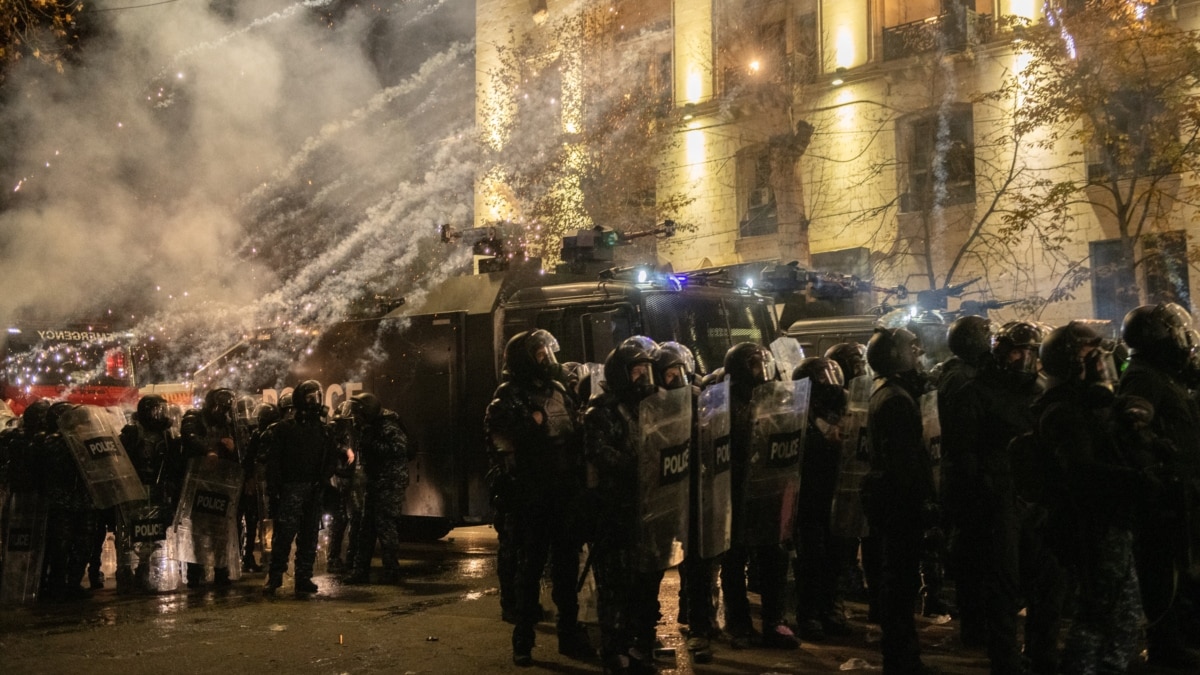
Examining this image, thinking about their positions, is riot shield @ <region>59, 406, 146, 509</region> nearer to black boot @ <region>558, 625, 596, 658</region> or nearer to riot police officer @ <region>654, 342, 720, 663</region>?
black boot @ <region>558, 625, 596, 658</region>

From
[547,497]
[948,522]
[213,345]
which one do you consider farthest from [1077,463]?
[213,345]

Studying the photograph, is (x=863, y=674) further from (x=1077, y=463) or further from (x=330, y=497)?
(x=330, y=497)

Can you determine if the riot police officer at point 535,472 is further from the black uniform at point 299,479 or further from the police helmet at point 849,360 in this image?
the black uniform at point 299,479

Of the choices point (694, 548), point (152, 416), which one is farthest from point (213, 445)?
point (694, 548)

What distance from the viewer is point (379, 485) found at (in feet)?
33.8

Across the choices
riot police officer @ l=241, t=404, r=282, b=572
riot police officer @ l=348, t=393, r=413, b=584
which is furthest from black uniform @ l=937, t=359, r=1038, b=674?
riot police officer @ l=241, t=404, r=282, b=572

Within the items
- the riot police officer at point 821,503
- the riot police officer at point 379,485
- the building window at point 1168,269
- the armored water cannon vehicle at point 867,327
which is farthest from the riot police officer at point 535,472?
the building window at point 1168,269

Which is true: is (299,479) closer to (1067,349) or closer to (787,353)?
(787,353)

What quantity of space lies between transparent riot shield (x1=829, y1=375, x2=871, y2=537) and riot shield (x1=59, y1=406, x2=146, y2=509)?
6498 millimetres

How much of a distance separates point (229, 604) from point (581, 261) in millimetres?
5525

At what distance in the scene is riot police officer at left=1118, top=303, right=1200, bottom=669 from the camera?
5246 millimetres

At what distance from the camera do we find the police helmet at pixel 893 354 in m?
6.11

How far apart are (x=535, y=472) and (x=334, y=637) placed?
2.17 meters

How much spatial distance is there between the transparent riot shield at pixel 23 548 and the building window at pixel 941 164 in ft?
60.7
